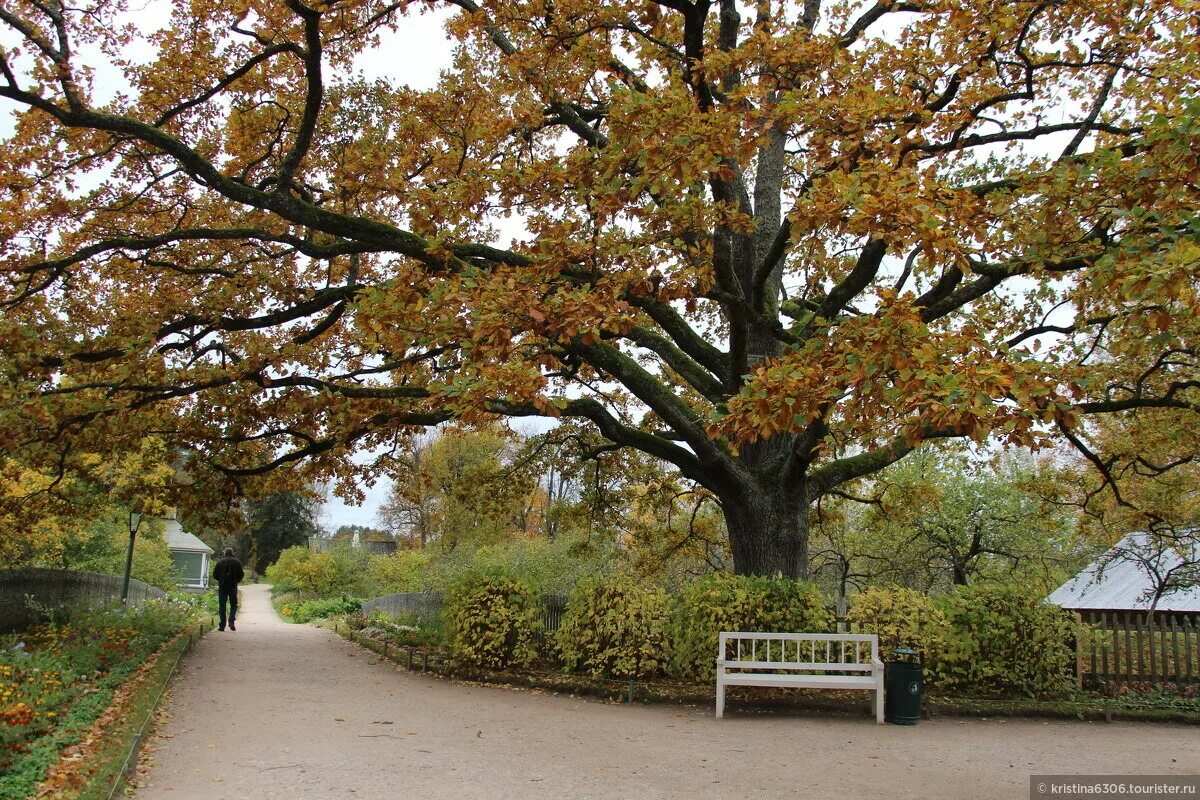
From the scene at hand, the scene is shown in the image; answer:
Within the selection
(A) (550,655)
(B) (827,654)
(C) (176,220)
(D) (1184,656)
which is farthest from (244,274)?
(D) (1184,656)

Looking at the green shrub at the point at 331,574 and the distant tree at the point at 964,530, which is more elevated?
the distant tree at the point at 964,530

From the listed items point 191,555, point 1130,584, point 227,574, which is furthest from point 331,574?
point 1130,584

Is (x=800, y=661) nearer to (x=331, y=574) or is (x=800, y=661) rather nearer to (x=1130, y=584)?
(x=1130, y=584)

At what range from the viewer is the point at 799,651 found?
986cm

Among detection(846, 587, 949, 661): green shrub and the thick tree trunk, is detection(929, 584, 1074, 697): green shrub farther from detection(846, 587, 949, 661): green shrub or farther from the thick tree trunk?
the thick tree trunk

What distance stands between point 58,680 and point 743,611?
24.4 feet

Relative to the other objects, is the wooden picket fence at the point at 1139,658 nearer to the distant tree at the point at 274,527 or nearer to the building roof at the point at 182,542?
the building roof at the point at 182,542

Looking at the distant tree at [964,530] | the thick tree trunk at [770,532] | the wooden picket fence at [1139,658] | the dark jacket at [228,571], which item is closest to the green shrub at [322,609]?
the dark jacket at [228,571]

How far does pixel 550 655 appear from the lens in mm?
12516

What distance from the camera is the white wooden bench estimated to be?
915cm

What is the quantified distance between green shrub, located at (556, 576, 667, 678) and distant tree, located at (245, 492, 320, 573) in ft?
157

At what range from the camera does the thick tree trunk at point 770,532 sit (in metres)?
11.5

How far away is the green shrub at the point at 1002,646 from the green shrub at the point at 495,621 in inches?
215

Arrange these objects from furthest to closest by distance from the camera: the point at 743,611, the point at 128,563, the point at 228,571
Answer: the point at 128,563 < the point at 228,571 < the point at 743,611
